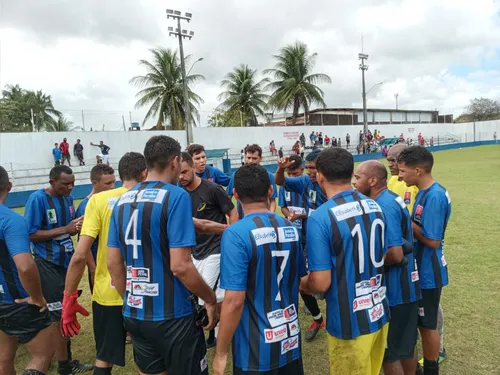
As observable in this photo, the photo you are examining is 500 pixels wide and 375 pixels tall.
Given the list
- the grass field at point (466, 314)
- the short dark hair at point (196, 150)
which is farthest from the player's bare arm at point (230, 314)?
the short dark hair at point (196, 150)

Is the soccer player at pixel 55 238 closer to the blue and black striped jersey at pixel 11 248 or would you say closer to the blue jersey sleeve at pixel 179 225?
the blue and black striped jersey at pixel 11 248

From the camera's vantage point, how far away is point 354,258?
7.47 feet

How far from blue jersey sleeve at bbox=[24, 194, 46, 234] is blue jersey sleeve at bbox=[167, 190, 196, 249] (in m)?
2.26

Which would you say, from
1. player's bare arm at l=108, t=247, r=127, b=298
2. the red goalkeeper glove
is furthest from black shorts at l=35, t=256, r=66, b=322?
player's bare arm at l=108, t=247, r=127, b=298

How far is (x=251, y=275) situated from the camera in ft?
6.92

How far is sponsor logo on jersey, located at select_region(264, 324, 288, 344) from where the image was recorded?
6.99 ft

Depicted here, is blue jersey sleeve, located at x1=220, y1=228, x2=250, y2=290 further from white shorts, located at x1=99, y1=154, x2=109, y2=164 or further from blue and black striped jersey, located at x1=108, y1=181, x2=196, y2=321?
white shorts, located at x1=99, y1=154, x2=109, y2=164

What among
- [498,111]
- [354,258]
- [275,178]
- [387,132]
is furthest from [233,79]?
[498,111]

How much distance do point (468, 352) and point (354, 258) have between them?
8.10 ft

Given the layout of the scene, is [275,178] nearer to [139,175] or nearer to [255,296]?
[139,175]

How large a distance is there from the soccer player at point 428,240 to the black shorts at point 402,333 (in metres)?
0.33

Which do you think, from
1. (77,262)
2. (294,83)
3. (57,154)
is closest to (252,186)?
(77,262)

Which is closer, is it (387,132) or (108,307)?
(108,307)

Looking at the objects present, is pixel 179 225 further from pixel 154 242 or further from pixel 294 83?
pixel 294 83
